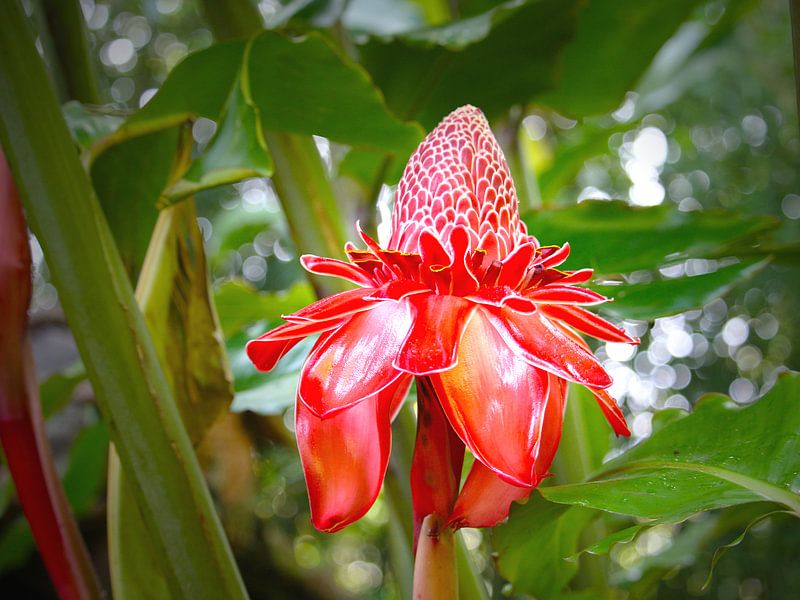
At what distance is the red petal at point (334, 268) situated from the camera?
0.31 m

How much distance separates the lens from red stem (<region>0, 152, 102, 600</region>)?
1.32 feet

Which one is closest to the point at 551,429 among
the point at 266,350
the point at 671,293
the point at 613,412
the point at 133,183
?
the point at 613,412

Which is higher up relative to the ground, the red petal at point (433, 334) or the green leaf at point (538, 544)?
the red petal at point (433, 334)

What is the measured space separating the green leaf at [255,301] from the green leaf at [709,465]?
20.3 inches

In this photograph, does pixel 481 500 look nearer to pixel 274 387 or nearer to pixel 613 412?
pixel 613 412

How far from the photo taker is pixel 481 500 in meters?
0.29

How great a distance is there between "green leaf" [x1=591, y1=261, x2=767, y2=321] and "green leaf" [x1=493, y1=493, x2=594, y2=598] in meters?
0.17

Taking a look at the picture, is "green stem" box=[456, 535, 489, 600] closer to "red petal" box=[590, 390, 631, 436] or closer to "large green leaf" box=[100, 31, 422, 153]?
"red petal" box=[590, 390, 631, 436]

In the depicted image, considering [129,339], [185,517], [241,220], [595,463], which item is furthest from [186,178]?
[241,220]

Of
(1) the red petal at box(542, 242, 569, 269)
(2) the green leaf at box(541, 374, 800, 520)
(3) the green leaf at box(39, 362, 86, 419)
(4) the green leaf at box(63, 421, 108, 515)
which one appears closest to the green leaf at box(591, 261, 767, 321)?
(2) the green leaf at box(541, 374, 800, 520)

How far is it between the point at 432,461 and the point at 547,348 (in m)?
0.07

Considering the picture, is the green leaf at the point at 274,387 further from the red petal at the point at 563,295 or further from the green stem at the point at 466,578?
the red petal at the point at 563,295

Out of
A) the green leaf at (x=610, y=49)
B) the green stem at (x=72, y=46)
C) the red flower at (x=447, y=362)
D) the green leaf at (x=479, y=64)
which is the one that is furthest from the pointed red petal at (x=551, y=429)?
the green stem at (x=72, y=46)

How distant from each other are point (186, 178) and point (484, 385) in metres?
0.29
